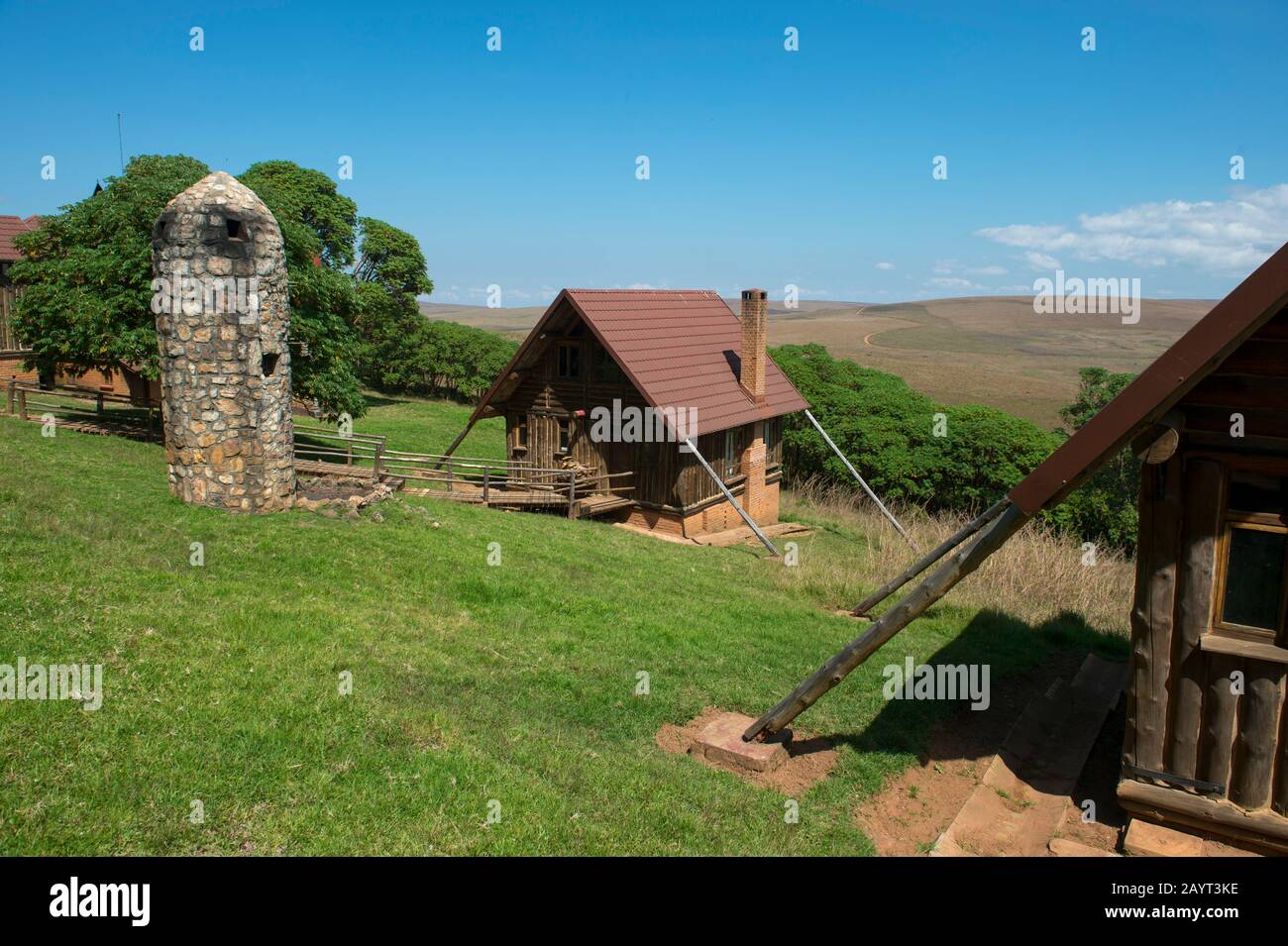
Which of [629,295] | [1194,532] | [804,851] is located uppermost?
[629,295]

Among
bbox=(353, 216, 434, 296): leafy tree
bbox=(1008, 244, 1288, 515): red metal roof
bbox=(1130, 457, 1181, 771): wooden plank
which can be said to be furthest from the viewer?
bbox=(353, 216, 434, 296): leafy tree

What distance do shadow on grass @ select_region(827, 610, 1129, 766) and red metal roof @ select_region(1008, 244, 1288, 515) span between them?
13.1ft

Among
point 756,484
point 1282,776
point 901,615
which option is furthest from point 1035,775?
point 756,484

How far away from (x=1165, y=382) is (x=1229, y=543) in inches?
65.3

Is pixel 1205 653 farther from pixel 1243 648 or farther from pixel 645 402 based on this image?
pixel 645 402

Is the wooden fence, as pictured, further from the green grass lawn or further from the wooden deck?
the green grass lawn

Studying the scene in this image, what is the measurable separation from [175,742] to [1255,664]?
29.6ft

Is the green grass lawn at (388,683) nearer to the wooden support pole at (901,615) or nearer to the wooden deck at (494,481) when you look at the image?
the wooden support pole at (901,615)

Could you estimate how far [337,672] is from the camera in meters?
9.17

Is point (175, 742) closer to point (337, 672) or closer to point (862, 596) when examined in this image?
point (337, 672)

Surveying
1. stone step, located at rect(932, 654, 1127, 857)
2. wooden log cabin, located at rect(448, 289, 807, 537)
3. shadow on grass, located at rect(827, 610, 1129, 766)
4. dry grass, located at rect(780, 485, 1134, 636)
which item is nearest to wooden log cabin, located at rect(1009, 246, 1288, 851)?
stone step, located at rect(932, 654, 1127, 857)

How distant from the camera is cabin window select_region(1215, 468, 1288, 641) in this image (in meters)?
6.99

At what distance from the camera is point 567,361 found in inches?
1000
